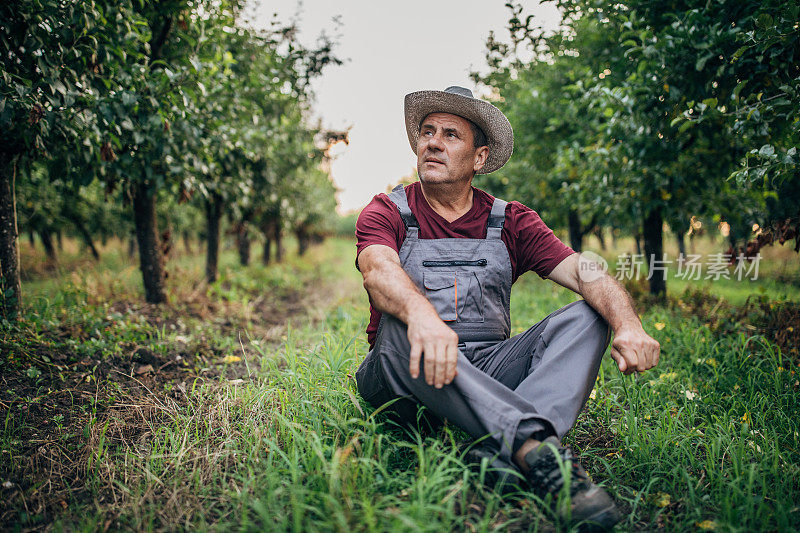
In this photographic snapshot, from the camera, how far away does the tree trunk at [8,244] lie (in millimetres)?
3572

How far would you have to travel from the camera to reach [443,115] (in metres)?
2.70

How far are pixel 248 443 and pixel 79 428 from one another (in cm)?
109

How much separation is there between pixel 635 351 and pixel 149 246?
547 cm

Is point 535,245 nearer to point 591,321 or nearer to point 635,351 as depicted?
point 591,321

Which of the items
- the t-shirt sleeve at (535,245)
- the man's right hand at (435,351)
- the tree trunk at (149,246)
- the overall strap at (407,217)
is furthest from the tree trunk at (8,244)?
the t-shirt sleeve at (535,245)

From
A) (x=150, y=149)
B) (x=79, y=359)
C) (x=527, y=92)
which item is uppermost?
(x=527, y=92)

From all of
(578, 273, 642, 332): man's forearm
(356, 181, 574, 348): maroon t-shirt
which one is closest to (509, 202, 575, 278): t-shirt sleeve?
(356, 181, 574, 348): maroon t-shirt

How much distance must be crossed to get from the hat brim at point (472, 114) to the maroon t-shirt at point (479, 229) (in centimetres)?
44

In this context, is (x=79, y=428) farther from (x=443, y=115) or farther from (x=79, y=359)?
(x=443, y=115)

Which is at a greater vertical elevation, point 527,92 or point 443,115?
point 527,92

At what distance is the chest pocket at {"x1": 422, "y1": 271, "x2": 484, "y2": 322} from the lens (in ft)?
7.55

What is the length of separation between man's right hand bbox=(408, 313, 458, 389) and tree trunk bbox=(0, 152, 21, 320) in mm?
A: 3652

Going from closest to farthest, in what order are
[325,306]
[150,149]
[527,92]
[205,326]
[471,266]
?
1. [471,266]
2. [150,149]
3. [205,326]
4. [325,306]
5. [527,92]

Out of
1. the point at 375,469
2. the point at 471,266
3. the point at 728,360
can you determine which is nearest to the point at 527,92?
the point at 728,360
